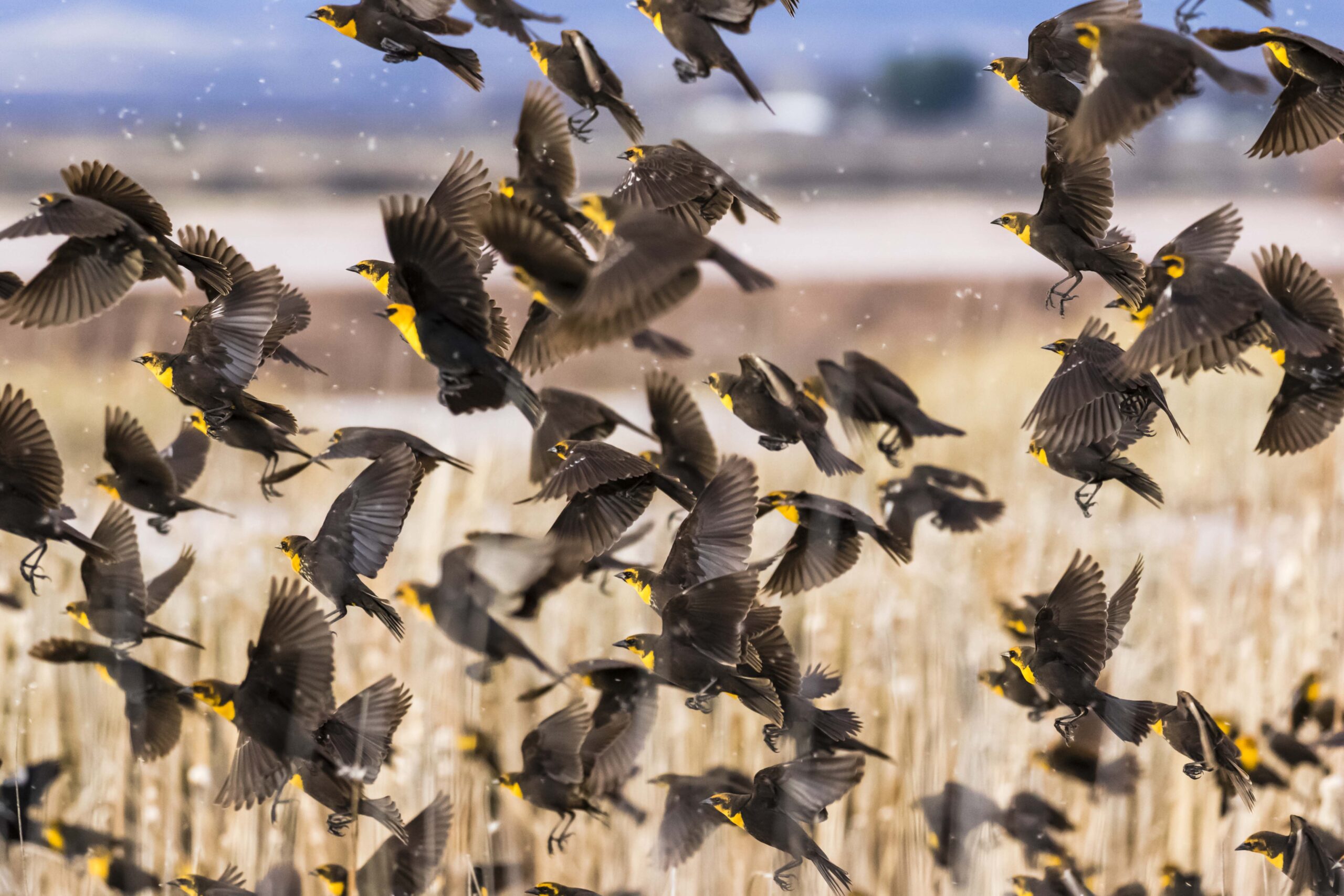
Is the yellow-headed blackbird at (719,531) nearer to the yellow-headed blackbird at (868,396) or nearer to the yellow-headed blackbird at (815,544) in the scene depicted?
the yellow-headed blackbird at (815,544)

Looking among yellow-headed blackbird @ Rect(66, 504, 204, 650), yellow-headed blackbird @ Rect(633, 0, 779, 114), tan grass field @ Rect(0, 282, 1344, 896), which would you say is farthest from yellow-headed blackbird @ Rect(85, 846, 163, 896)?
yellow-headed blackbird @ Rect(633, 0, 779, 114)

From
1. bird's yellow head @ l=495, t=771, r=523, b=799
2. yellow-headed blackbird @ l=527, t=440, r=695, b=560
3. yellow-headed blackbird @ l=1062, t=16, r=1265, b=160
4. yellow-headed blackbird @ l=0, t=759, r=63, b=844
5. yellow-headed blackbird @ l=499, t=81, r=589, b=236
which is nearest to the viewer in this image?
yellow-headed blackbird @ l=1062, t=16, r=1265, b=160

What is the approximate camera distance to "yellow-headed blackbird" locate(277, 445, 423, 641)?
693 millimetres

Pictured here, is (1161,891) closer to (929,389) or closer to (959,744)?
(959,744)

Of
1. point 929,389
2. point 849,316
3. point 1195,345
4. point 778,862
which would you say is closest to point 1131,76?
point 1195,345

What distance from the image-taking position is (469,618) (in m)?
0.91

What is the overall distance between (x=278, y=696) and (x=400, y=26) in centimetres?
47

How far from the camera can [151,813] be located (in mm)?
1339

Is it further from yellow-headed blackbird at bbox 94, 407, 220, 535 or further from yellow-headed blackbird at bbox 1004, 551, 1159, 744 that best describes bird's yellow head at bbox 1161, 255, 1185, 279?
yellow-headed blackbird at bbox 94, 407, 220, 535

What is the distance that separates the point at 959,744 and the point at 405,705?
751mm

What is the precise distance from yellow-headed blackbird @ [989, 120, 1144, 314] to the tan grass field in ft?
1.64

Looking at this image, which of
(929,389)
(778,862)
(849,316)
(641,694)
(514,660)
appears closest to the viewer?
(641,694)

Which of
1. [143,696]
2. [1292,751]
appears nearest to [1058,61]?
[143,696]

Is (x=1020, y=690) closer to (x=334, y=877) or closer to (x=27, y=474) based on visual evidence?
(x=334, y=877)
